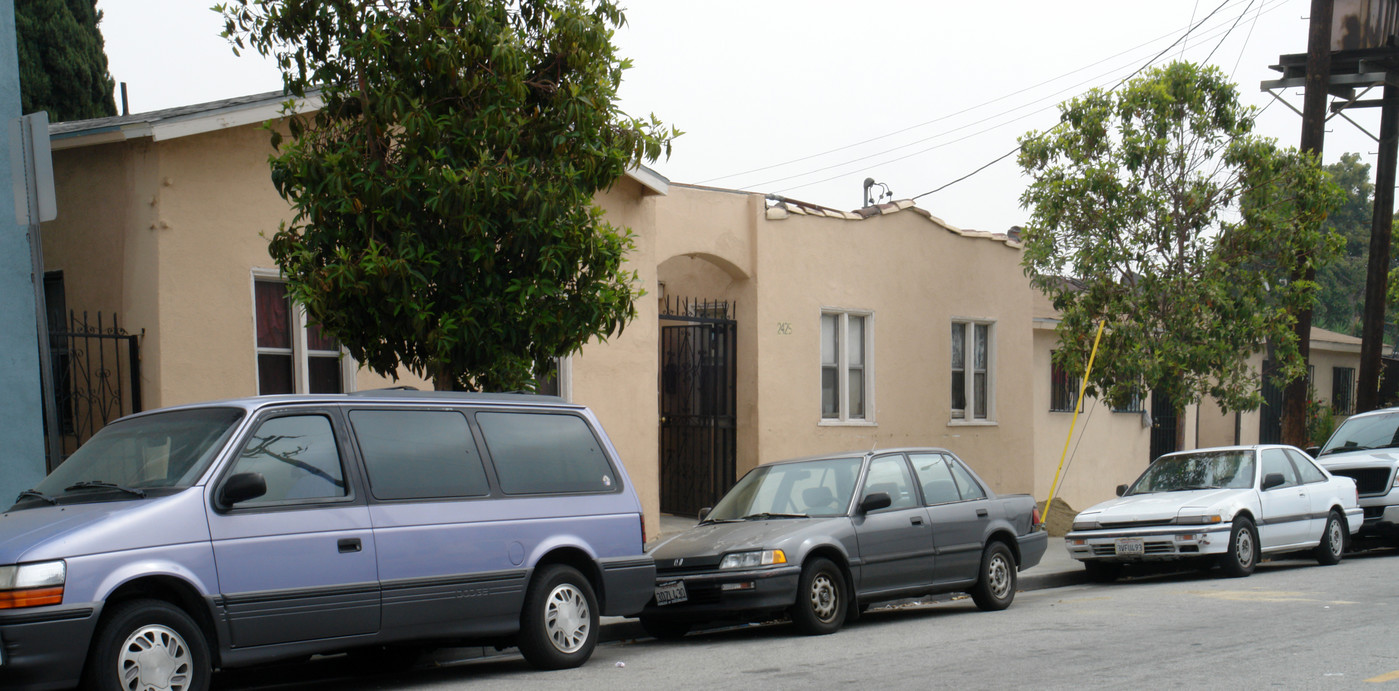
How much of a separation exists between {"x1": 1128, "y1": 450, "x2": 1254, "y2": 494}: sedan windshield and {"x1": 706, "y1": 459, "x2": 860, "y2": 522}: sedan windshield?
545cm

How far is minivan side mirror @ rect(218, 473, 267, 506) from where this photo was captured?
660 centimetres

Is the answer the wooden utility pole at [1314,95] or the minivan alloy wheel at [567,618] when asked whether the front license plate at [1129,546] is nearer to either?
the wooden utility pole at [1314,95]

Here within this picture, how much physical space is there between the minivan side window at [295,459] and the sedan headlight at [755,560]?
130 inches

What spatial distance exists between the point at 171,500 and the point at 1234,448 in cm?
1214

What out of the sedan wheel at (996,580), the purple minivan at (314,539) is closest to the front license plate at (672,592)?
the purple minivan at (314,539)

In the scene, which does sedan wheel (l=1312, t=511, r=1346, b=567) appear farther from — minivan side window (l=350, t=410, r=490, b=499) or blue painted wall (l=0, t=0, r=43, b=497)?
blue painted wall (l=0, t=0, r=43, b=497)

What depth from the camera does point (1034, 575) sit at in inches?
552

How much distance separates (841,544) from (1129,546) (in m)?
4.77

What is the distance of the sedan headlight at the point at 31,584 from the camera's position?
5.90m

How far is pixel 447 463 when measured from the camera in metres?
7.90

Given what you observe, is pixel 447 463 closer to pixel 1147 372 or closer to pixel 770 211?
pixel 770 211

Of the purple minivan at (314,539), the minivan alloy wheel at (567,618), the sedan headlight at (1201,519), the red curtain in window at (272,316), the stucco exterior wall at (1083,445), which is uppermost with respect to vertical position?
the red curtain in window at (272,316)

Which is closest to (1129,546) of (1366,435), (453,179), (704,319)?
(704,319)

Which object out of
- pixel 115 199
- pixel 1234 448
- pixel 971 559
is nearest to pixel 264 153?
pixel 115 199
